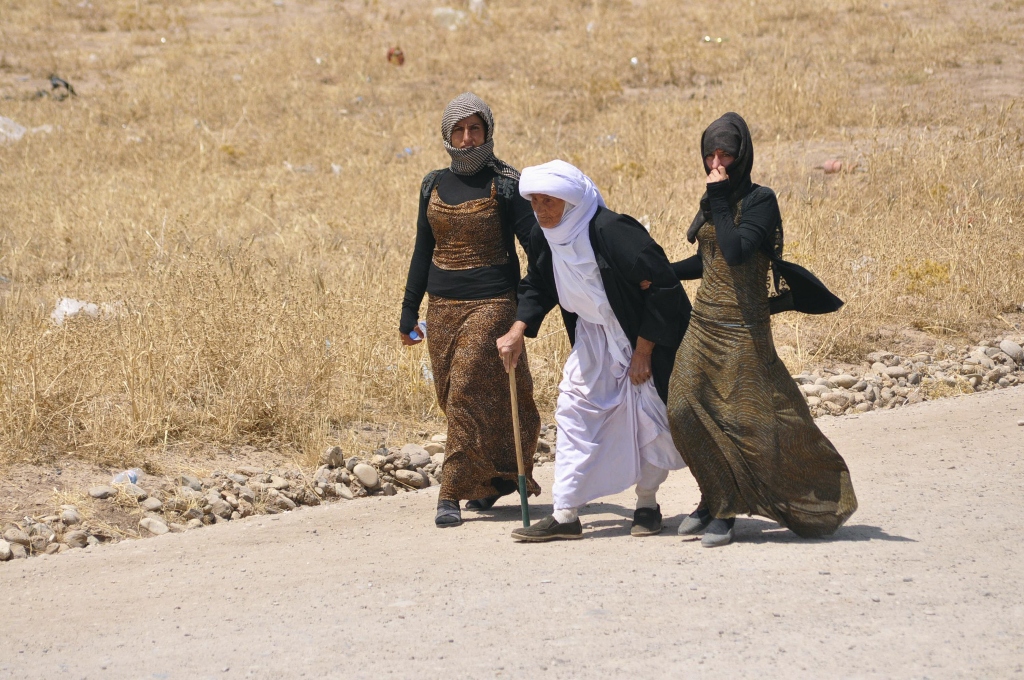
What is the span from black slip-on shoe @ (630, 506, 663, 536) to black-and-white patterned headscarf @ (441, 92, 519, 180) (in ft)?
5.04

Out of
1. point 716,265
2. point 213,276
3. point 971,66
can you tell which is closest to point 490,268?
point 716,265

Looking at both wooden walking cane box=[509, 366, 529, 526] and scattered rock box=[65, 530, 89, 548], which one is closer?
wooden walking cane box=[509, 366, 529, 526]

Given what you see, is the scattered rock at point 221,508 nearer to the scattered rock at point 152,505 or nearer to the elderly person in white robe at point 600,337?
the scattered rock at point 152,505

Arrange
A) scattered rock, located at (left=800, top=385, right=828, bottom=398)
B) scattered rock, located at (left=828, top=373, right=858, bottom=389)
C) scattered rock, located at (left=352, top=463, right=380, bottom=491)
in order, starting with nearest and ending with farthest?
scattered rock, located at (left=352, top=463, right=380, bottom=491), scattered rock, located at (left=800, top=385, right=828, bottom=398), scattered rock, located at (left=828, top=373, right=858, bottom=389)

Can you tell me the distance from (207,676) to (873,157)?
342 inches

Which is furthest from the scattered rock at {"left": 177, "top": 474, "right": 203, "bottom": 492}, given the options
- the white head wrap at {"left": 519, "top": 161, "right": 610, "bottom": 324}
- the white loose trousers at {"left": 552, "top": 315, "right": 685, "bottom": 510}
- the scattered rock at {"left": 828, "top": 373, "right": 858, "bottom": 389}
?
the scattered rock at {"left": 828, "top": 373, "right": 858, "bottom": 389}

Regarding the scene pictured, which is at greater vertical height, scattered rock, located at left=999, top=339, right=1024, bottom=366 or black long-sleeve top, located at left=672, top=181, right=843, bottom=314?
black long-sleeve top, located at left=672, top=181, right=843, bottom=314

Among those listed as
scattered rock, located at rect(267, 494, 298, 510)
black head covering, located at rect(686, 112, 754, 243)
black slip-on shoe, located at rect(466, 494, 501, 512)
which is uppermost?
black head covering, located at rect(686, 112, 754, 243)

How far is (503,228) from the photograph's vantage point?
193 inches

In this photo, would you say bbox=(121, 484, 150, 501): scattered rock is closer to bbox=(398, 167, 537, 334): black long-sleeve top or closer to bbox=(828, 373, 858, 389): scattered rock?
bbox=(398, 167, 537, 334): black long-sleeve top

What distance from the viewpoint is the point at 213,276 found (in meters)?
7.18

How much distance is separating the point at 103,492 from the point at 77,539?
0.35 m

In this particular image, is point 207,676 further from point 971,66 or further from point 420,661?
point 971,66

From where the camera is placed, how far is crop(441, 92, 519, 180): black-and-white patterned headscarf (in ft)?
15.7
